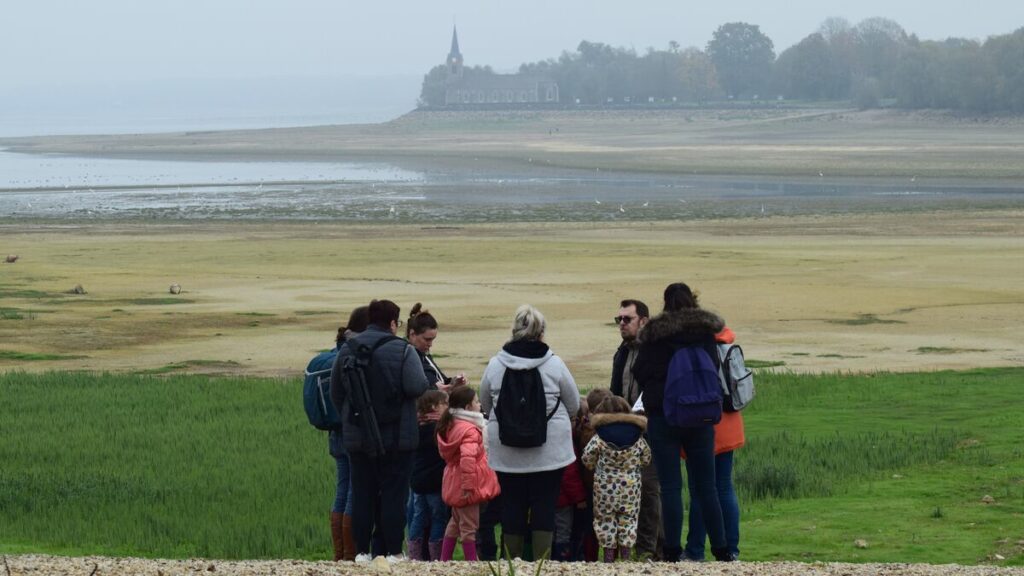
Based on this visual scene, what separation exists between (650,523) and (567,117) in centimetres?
16863

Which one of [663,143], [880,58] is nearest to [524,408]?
[663,143]

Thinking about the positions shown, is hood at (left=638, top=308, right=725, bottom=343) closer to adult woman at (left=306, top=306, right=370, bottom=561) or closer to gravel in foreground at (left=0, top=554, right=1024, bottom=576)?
gravel in foreground at (left=0, top=554, right=1024, bottom=576)

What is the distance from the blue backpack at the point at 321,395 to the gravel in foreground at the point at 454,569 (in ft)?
3.97

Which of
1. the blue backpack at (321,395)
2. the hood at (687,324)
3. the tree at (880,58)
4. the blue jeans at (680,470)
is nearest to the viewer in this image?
the hood at (687,324)

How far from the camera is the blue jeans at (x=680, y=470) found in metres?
9.08

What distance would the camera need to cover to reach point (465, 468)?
8.98 m

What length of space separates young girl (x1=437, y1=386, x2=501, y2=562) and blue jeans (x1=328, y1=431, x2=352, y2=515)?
69 centimetres

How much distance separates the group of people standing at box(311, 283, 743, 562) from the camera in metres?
8.74

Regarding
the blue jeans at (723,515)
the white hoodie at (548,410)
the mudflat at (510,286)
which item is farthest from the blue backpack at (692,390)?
the mudflat at (510,286)

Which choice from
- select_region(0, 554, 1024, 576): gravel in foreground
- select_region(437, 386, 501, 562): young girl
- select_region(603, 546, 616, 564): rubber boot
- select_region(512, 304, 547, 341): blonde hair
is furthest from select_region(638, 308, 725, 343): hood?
select_region(0, 554, 1024, 576): gravel in foreground

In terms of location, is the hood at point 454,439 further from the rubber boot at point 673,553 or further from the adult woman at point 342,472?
the rubber boot at point 673,553

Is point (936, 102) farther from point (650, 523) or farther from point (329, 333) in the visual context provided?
point (650, 523)

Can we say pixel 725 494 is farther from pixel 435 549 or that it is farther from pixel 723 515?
pixel 435 549

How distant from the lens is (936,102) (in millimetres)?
127812
